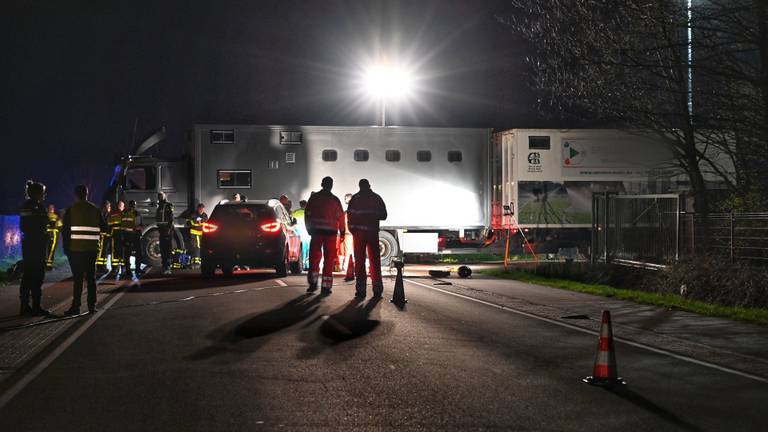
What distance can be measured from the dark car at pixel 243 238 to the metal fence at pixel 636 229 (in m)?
7.70

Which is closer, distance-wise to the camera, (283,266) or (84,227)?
(84,227)

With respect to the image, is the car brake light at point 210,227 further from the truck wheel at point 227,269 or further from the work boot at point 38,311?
the work boot at point 38,311

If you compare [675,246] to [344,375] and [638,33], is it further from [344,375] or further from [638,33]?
[344,375]

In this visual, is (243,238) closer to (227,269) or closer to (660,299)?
(227,269)

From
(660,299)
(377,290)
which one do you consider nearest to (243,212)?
(377,290)

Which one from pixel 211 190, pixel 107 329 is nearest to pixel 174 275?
pixel 211 190

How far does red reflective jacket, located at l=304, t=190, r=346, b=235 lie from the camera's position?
16984 mm

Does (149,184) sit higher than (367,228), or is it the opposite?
(149,184)

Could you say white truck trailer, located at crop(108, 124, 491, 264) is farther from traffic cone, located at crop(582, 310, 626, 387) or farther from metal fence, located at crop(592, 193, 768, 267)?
traffic cone, located at crop(582, 310, 626, 387)

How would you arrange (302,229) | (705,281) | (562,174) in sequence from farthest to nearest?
(562,174)
(302,229)
(705,281)

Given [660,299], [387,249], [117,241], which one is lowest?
[660,299]

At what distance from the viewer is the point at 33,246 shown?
13.6 meters

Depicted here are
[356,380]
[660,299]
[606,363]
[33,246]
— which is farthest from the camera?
[660,299]

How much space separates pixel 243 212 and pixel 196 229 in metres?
5.37
